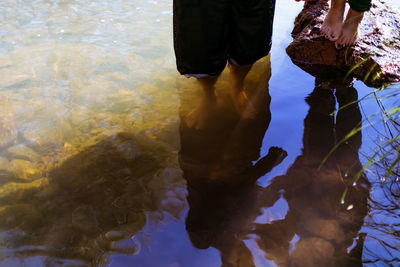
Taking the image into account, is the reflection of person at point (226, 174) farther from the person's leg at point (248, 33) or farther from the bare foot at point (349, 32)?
the bare foot at point (349, 32)

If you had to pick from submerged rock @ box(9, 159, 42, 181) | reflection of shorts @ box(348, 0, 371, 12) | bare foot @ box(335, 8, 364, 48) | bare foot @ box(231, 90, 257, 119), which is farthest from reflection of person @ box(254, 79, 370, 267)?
submerged rock @ box(9, 159, 42, 181)

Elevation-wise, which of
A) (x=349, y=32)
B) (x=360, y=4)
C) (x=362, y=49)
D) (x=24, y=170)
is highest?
(x=360, y=4)

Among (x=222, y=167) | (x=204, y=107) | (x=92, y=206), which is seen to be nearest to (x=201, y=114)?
(x=204, y=107)

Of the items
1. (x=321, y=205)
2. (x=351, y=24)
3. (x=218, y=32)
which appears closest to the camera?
(x=321, y=205)

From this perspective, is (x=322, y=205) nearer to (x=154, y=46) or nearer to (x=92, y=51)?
(x=154, y=46)

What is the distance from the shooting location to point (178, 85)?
9.04 feet

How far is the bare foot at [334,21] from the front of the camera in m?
2.77

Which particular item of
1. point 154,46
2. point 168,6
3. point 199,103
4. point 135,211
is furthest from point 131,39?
point 135,211

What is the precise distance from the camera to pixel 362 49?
2.86m

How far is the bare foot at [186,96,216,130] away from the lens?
2.29 meters

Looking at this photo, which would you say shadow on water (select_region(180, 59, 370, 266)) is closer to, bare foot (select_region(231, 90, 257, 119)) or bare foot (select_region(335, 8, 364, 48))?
bare foot (select_region(231, 90, 257, 119))

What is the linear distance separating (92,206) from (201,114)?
1027mm

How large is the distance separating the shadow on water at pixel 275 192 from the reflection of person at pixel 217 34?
406 mm

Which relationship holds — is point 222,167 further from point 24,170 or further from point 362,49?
point 362,49
